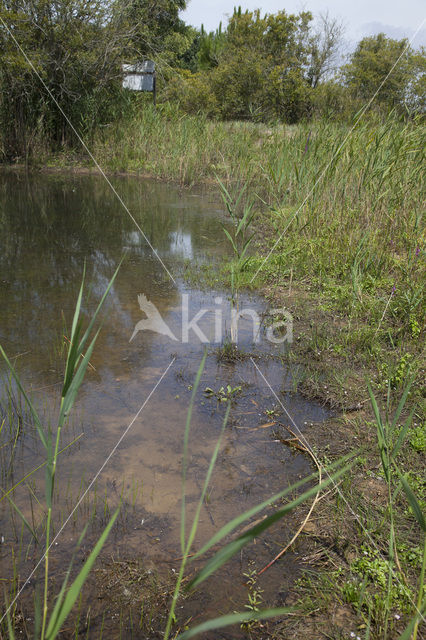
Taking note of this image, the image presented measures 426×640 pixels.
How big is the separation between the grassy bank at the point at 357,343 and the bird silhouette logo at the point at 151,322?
0.82m

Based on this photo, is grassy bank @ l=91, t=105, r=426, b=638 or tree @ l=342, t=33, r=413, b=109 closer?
grassy bank @ l=91, t=105, r=426, b=638

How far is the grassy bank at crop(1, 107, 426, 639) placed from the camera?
4.81 feet

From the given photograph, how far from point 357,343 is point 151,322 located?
1.41 metres

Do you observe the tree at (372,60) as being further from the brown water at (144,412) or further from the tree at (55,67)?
the brown water at (144,412)

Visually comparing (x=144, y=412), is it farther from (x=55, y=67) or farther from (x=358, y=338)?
(x=55, y=67)

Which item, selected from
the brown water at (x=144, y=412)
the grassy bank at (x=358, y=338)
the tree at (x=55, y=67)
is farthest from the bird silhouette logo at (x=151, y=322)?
the tree at (x=55, y=67)

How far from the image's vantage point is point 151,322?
3.51m

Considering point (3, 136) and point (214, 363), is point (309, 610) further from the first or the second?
point (3, 136)

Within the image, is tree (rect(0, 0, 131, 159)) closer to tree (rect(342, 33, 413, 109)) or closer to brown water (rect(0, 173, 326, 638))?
brown water (rect(0, 173, 326, 638))

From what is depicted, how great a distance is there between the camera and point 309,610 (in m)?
1.44

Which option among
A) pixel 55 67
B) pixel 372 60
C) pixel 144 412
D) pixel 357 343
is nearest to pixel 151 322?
pixel 144 412

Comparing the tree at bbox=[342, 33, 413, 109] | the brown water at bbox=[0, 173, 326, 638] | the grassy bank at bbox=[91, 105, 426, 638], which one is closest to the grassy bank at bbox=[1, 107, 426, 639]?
the grassy bank at bbox=[91, 105, 426, 638]

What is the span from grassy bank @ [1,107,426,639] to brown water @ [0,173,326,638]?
15 centimetres

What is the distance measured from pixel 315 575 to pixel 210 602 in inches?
13.7
